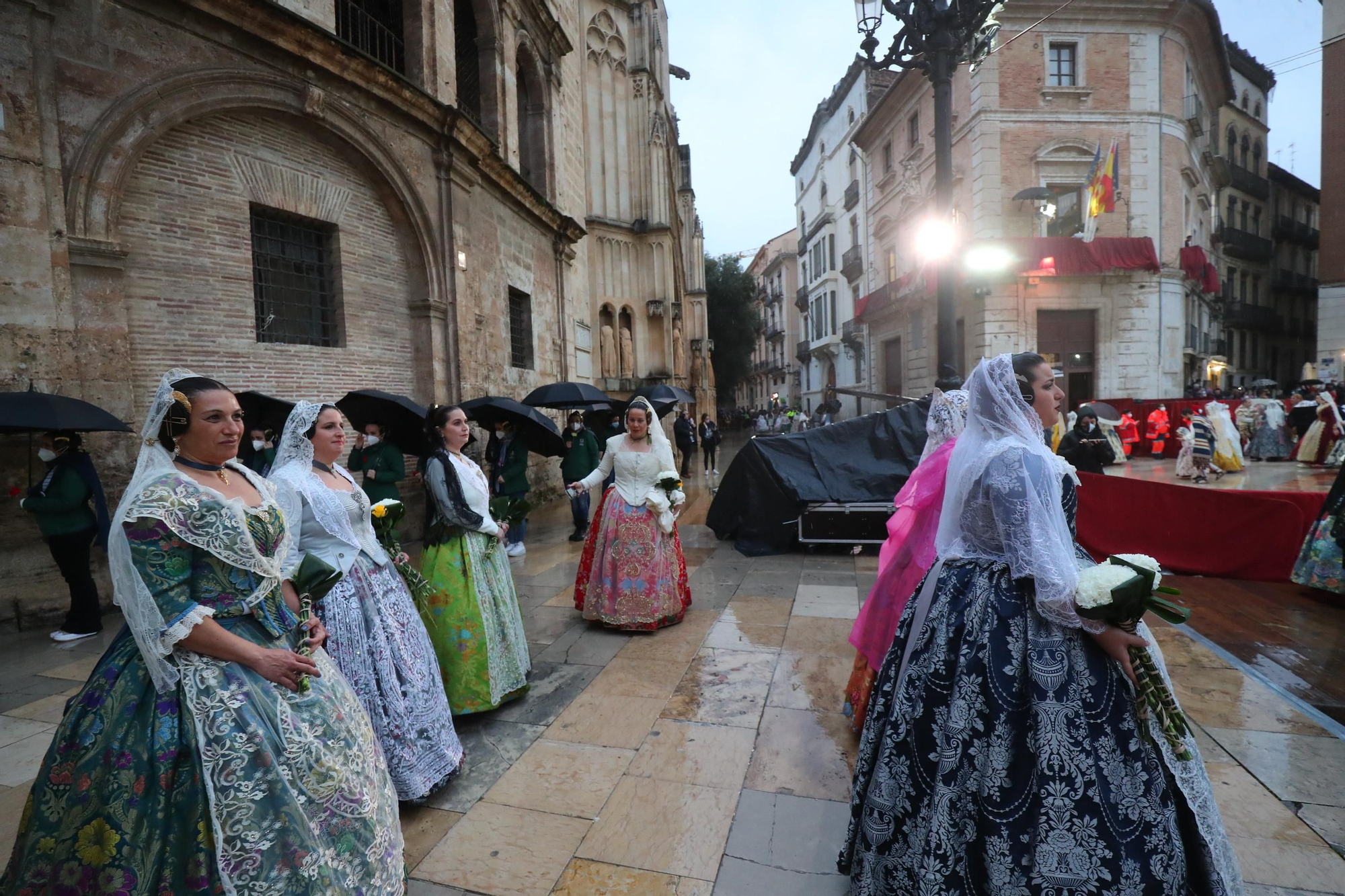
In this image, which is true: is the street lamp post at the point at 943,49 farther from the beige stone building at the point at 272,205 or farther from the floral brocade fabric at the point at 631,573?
the beige stone building at the point at 272,205

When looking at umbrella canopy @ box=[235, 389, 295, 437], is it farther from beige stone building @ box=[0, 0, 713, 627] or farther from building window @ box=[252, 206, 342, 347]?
building window @ box=[252, 206, 342, 347]

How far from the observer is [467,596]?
3.83 meters

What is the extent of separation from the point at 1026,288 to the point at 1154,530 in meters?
15.1

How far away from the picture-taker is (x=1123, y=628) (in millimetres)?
1982

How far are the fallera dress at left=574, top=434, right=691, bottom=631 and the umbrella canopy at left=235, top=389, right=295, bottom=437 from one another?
3460 millimetres

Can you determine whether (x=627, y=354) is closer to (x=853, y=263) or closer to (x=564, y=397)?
(x=564, y=397)

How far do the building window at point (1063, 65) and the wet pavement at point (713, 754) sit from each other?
1961 centimetres

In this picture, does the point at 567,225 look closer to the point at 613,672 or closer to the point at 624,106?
the point at 624,106

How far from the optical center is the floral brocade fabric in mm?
5312

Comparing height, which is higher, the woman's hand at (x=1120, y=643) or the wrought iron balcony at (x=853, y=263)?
the wrought iron balcony at (x=853, y=263)

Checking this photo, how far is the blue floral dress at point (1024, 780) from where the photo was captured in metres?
1.91

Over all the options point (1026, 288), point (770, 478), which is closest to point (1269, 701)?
point (770, 478)

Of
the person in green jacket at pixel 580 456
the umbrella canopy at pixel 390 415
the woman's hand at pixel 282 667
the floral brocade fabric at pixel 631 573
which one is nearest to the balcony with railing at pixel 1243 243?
the person in green jacket at pixel 580 456

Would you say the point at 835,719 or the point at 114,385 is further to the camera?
the point at 114,385
